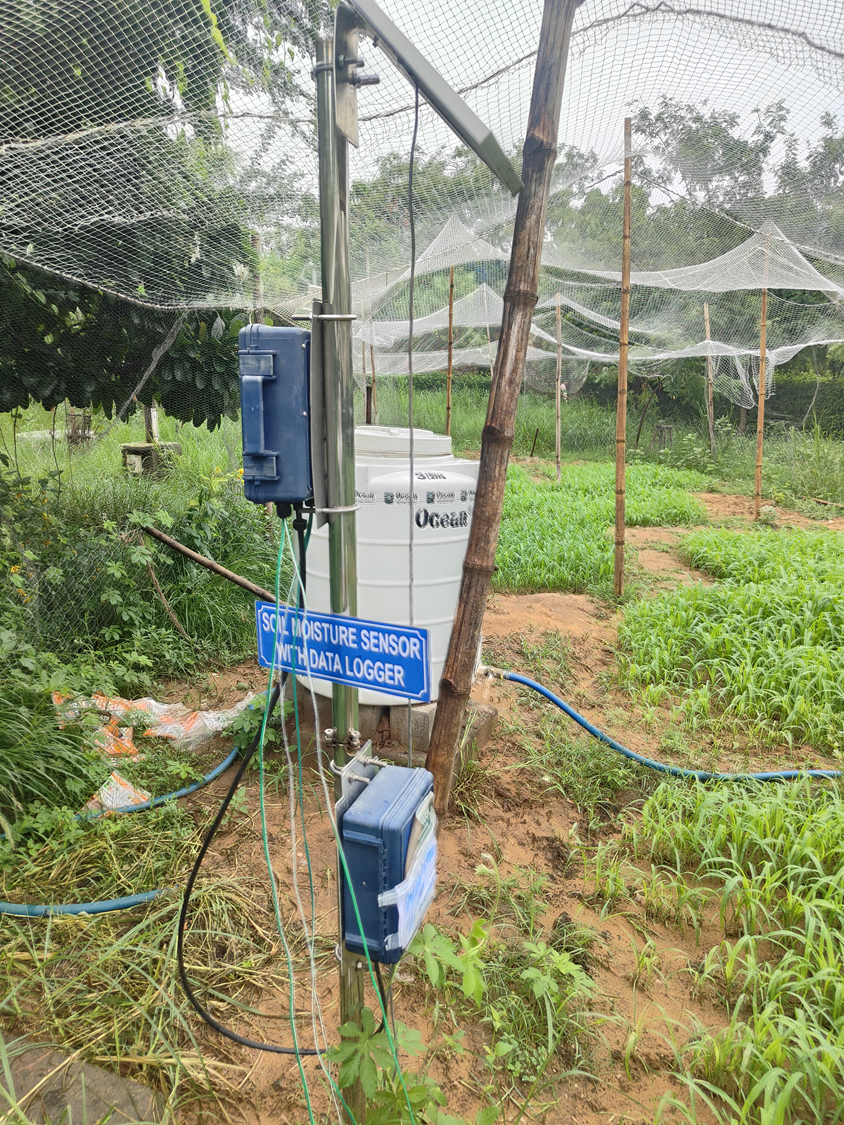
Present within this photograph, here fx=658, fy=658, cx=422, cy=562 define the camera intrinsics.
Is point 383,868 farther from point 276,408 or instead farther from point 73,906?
point 73,906

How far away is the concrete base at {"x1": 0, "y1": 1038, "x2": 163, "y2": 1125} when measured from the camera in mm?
1354

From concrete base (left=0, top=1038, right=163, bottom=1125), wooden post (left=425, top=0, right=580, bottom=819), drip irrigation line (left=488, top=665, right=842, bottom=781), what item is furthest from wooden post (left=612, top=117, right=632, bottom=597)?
concrete base (left=0, top=1038, right=163, bottom=1125)

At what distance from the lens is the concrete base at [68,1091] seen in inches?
53.3

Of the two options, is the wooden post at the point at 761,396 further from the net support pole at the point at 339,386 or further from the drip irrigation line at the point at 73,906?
the drip irrigation line at the point at 73,906

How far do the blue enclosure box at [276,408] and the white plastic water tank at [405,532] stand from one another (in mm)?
1377

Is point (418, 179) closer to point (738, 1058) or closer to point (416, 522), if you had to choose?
point (416, 522)

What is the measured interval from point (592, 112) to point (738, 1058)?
146 inches

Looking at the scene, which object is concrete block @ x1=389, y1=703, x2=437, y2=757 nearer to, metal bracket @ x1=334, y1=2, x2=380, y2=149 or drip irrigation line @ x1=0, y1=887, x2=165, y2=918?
drip irrigation line @ x1=0, y1=887, x2=165, y2=918

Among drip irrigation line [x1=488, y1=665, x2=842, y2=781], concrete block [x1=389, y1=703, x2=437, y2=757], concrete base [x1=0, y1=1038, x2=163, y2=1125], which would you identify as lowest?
concrete base [x1=0, y1=1038, x2=163, y2=1125]

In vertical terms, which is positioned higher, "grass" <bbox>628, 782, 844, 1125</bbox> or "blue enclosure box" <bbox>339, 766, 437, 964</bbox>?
"blue enclosure box" <bbox>339, 766, 437, 964</bbox>

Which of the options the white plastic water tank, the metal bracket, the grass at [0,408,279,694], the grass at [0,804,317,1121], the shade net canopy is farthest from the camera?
the grass at [0,408,279,694]

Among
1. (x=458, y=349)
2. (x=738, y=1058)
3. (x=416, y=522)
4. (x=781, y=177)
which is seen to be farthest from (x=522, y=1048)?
(x=458, y=349)

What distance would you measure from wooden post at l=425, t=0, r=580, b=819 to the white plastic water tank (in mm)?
367

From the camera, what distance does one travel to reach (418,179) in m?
2.86
